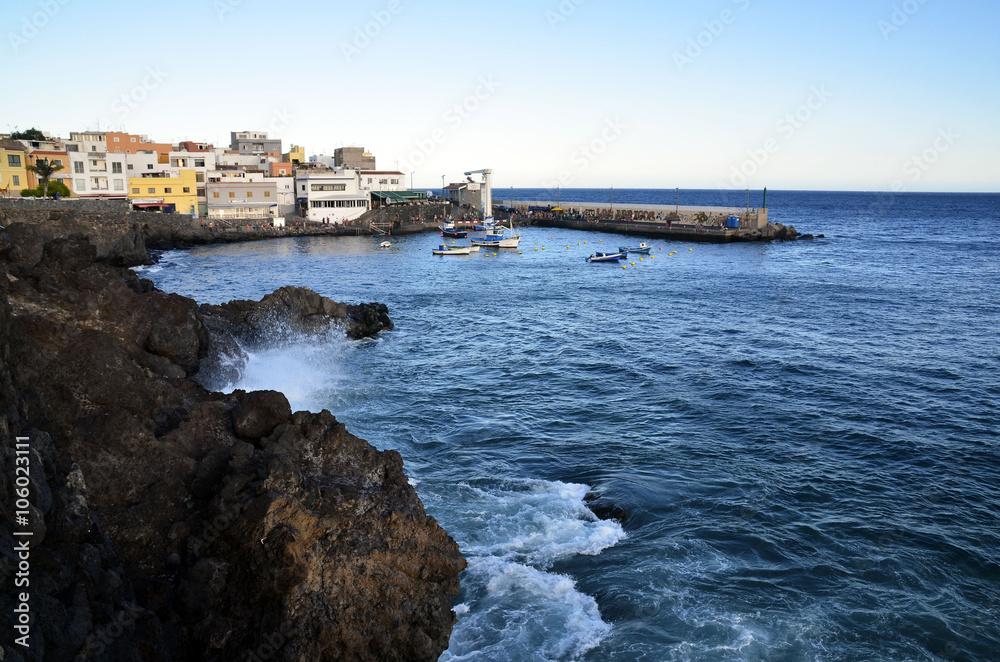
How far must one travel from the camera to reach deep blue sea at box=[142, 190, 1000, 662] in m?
12.3

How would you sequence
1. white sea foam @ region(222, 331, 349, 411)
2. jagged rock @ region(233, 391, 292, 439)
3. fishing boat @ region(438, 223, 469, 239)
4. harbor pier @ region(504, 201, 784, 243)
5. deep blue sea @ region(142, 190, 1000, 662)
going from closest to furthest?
deep blue sea @ region(142, 190, 1000, 662)
jagged rock @ region(233, 391, 292, 439)
white sea foam @ region(222, 331, 349, 411)
harbor pier @ region(504, 201, 784, 243)
fishing boat @ region(438, 223, 469, 239)

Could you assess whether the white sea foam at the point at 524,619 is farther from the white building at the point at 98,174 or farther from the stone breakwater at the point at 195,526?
the white building at the point at 98,174

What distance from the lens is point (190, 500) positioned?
37.2 ft

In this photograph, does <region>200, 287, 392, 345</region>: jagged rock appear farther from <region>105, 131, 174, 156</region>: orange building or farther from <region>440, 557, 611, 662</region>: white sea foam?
<region>105, 131, 174, 156</region>: orange building

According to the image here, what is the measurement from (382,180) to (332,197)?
1309cm

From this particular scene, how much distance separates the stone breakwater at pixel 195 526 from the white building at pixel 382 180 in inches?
3429

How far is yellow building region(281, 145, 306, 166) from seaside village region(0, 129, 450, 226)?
10172 millimetres

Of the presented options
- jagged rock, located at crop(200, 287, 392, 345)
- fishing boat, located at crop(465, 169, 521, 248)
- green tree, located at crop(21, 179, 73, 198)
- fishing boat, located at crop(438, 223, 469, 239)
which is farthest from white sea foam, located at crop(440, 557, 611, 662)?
fishing boat, located at crop(438, 223, 469, 239)

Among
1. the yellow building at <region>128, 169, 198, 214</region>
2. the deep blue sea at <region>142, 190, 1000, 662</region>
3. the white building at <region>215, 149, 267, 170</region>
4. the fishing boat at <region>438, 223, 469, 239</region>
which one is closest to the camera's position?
the deep blue sea at <region>142, 190, 1000, 662</region>

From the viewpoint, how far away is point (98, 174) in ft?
235

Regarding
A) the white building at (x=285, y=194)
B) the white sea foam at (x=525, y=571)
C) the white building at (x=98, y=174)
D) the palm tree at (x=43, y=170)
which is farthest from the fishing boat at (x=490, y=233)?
the white sea foam at (x=525, y=571)

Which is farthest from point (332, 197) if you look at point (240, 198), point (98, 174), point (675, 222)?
point (675, 222)

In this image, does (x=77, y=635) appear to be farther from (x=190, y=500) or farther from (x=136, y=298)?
(x=136, y=298)

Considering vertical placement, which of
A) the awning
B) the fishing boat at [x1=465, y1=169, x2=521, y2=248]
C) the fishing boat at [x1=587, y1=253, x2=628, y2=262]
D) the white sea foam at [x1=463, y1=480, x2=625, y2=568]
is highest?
the awning
